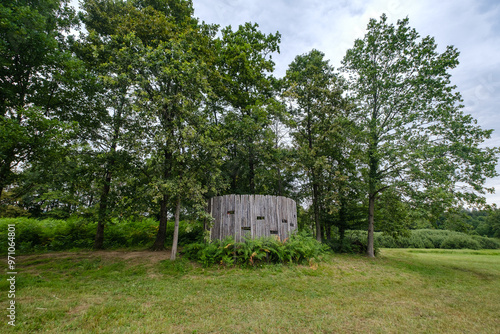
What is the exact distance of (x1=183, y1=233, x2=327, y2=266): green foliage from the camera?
8.02 m

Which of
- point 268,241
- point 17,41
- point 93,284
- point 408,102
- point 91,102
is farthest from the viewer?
point 408,102

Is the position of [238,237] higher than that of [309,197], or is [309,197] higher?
[309,197]

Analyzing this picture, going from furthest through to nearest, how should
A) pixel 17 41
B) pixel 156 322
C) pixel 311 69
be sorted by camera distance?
1. pixel 311 69
2. pixel 17 41
3. pixel 156 322

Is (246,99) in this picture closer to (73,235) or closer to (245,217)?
(245,217)

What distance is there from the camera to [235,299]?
16.3ft

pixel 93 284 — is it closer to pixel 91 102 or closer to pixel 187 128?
pixel 187 128

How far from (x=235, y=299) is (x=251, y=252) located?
3.04m

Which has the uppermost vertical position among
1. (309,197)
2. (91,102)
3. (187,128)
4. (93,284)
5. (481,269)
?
(91,102)

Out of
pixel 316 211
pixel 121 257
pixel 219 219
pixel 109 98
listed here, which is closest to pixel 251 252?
pixel 219 219

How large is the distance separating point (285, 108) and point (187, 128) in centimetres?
861

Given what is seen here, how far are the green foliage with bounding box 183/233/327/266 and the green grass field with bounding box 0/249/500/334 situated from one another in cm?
45

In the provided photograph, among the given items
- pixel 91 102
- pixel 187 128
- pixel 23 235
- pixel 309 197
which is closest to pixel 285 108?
pixel 309 197

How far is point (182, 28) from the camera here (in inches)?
460

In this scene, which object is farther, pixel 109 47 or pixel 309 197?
pixel 309 197
